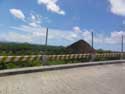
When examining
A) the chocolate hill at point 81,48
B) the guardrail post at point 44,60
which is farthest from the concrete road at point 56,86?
the chocolate hill at point 81,48

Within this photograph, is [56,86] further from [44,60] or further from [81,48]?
[81,48]

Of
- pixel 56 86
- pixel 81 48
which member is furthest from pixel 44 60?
pixel 81 48

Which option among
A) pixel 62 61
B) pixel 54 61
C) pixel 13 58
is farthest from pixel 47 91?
pixel 62 61

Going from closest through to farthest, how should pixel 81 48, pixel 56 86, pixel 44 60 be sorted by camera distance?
pixel 56 86 < pixel 44 60 < pixel 81 48

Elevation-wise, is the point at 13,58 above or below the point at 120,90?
above

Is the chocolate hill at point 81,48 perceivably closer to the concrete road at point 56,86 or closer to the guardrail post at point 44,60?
the guardrail post at point 44,60

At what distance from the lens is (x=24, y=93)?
8.79m

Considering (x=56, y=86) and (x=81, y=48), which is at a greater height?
(x=81, y=48)

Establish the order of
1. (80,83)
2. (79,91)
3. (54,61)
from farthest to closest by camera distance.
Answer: (54,61) → (80,83) → (79,91)

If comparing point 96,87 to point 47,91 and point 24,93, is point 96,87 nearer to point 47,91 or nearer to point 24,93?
point 47,91

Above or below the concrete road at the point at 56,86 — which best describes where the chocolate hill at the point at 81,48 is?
above

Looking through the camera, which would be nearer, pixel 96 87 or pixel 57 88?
pixel 57 88

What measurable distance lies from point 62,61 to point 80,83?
942cm

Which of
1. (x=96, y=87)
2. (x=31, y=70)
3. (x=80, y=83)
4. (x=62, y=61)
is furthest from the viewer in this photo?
(x=62, y=61)
